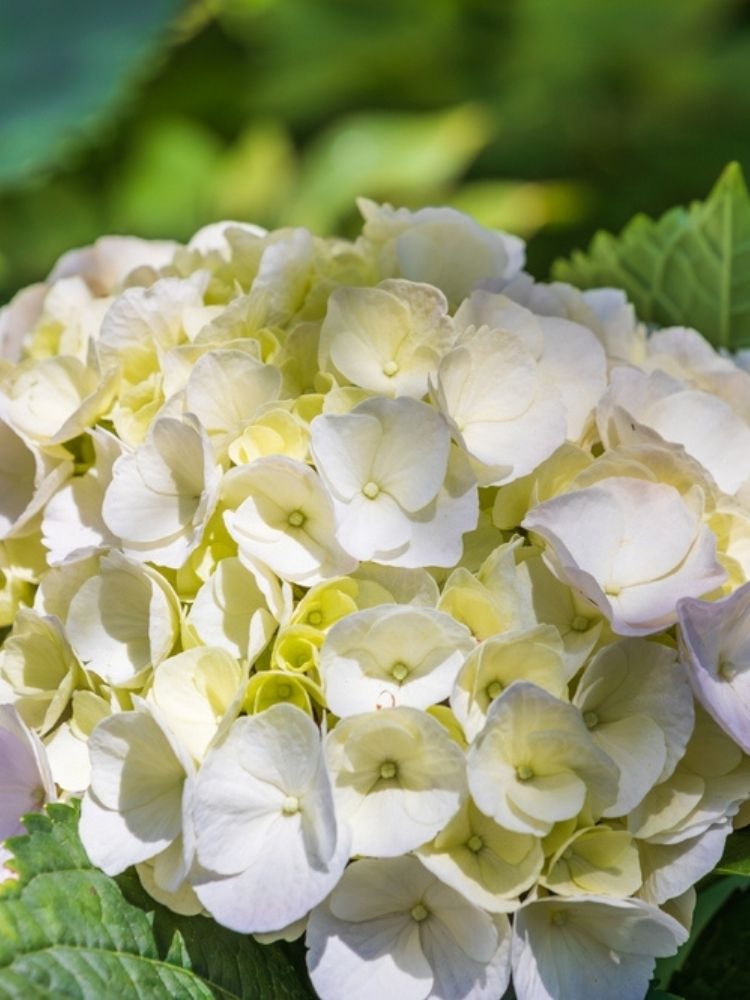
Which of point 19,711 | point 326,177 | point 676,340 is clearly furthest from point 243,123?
point 19,711

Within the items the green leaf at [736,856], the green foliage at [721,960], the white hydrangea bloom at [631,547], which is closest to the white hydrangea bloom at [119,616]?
the white hydrangea bloom at [631,547]

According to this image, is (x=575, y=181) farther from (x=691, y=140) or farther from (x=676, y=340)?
(x=676, y=340)

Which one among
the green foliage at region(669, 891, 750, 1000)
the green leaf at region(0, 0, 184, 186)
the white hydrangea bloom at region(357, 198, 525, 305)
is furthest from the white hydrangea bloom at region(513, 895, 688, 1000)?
the green leaf at region(0, 0, 184, 186)

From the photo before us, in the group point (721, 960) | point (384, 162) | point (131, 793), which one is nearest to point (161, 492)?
point (131, 793)

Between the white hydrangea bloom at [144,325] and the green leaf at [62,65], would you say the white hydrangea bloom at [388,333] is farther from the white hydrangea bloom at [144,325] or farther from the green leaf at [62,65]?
the green leaf at [62,65]

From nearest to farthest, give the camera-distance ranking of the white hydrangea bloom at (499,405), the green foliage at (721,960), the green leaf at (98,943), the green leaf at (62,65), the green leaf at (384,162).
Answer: the green leaf at (98,943)
the white hydrangea bloom at (499,405)
the green foliage at (721,960)
the green leaf at (62,65)
the green leaf at (384,162)

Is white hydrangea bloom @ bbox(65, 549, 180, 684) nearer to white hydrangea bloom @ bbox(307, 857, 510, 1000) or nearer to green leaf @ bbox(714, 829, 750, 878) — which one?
white hydrangea bloom @ bbox(307, 857, 510, 1000)
